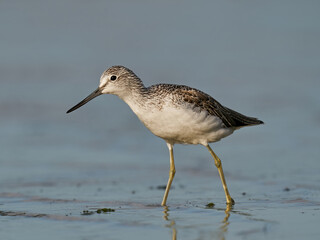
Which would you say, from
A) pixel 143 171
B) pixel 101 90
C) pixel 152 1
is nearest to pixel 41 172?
pixel 143 171

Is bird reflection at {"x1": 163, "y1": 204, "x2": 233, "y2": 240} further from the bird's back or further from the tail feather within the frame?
the tail feather

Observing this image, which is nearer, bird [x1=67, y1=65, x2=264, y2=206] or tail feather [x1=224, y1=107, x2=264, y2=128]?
bird [x1=67, y1=65, x2=264, y2=206]

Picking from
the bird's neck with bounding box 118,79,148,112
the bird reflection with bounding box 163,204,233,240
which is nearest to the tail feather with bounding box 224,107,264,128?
the bird's neck with bounding box 118,79,148,112

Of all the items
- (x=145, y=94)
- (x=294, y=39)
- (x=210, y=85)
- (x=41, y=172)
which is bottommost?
(x=41, y=172)

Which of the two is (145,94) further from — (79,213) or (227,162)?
(227,162)

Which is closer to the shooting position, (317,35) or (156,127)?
(156,127)

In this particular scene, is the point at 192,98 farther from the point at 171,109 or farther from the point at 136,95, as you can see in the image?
the point at 136,95

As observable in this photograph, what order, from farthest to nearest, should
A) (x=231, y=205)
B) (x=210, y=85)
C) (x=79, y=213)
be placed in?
(x=210, y=85) → (x=231, y=205) → (x=79, y=213)

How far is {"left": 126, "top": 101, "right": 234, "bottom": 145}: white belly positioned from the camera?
9672 millimetres

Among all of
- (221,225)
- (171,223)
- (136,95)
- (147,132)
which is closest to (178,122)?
Result: (136,95)

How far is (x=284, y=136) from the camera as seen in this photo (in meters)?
15.1

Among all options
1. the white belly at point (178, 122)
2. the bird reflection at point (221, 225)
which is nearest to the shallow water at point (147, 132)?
the bird reflection at point (221, 225)

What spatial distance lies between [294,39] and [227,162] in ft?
40.0

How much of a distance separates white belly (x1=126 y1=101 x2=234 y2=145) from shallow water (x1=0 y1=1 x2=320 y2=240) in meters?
1.08
